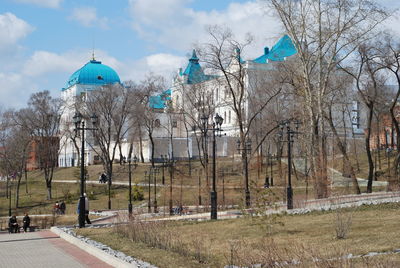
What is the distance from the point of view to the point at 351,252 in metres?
10.3

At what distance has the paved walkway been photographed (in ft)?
40.1

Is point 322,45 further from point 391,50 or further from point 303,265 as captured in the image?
point 303,265

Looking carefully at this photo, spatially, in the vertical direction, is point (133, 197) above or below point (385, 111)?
below

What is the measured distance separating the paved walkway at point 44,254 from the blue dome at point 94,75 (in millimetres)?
65226

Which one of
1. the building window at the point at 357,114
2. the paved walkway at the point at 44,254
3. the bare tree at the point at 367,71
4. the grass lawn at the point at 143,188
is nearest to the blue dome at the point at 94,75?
the grass lawn at the point at 143,188

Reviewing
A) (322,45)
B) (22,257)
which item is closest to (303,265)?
(22,257)

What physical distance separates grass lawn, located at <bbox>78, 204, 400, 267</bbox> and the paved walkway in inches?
34.4

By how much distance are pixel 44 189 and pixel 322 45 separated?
35.2 metres

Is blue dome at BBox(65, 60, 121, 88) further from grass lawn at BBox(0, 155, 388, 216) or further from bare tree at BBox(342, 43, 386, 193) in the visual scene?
bare tree at BBox(342, 43, 386, 193)

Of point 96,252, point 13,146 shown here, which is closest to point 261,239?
point 96,252

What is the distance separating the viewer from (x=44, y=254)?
14109 millimetres

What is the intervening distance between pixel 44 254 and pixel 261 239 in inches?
218

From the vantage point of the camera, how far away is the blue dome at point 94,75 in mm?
82312

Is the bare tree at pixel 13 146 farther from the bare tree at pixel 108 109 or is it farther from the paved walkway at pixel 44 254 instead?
the paved walkway at pixel 44 254
